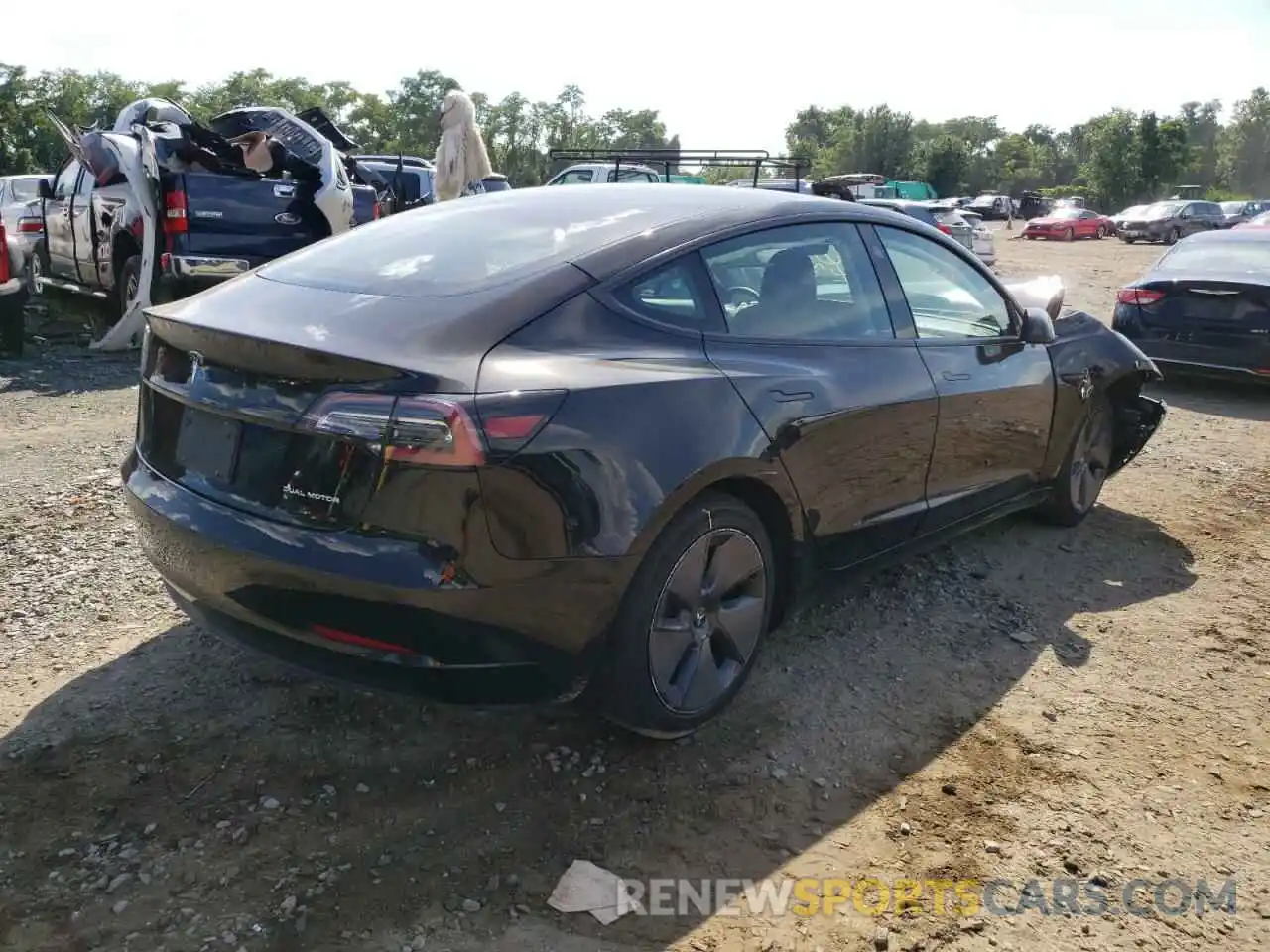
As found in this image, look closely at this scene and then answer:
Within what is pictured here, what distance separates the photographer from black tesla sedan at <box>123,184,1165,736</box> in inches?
98.0

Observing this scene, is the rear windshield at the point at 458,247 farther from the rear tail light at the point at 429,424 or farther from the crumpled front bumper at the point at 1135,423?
the crumpled front bumper at the point at 1135,423

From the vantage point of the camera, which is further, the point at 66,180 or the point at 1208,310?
the point at 66,180

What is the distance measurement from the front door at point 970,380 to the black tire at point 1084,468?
400 mm

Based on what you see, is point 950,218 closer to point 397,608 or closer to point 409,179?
point 409,179

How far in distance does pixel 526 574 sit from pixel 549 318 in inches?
27.0

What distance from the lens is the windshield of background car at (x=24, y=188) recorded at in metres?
Answer: 15.8

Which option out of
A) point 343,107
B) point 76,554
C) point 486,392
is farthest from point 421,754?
point 343,107

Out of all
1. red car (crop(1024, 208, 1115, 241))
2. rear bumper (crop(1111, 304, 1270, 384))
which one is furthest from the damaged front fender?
red car (crop(1024, 208, 1115, 241))

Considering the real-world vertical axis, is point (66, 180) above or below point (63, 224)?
above

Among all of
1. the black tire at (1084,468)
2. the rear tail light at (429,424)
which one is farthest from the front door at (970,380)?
the rear tail light at (429,424)

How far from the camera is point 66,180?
→ 1046 centimetres

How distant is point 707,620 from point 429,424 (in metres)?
1.08

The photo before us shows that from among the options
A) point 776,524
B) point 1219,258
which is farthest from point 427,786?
point 1219,258

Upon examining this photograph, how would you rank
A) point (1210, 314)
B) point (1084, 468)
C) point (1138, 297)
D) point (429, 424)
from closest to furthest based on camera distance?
point (429, 424) → point (1084, 468) → point (1210, 314) → point (1138, 297)
